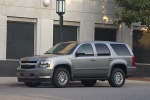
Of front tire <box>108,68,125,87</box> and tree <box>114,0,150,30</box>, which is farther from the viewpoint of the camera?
tree <box>114,0,150,30</box>

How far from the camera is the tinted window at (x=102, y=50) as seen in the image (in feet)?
65.1

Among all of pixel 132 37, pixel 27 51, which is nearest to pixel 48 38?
pixel 27 51

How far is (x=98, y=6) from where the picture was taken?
27719 mm

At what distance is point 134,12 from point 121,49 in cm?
565

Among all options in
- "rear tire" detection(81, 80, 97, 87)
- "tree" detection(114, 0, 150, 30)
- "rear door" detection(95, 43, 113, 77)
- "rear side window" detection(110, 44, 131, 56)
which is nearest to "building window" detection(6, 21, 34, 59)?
"tree" detection(114, 0, 150, 30)

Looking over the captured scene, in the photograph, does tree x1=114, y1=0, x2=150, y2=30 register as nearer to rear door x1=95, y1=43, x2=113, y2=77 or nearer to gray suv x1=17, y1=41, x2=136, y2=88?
gray suv x1=17, y1=41, x2=136, y2=88

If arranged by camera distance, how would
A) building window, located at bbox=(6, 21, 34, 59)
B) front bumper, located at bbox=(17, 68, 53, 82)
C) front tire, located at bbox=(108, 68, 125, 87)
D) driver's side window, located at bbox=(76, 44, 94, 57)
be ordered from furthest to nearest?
building window, located at bbox=(6, 21, 34, 59), front tire, located at bbox=(108, 68, 125, 87), driver's side window, located at bbox=(76, 44, 94, 57), front bumper, located at bbox=(17, 68, 53, 82)

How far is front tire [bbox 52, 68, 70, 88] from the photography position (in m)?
18.5

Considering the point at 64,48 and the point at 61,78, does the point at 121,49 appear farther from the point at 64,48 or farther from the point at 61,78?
the point at 61,78

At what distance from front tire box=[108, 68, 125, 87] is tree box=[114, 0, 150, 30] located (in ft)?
19.3

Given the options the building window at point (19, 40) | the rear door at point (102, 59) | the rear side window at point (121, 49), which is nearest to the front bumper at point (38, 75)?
the rear door at point (102, 59)

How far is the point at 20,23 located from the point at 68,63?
23.0 ft

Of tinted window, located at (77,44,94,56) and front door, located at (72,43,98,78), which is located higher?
tinted window, located at (77,44,94,56)

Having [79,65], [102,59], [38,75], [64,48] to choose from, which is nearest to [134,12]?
[102,59]
